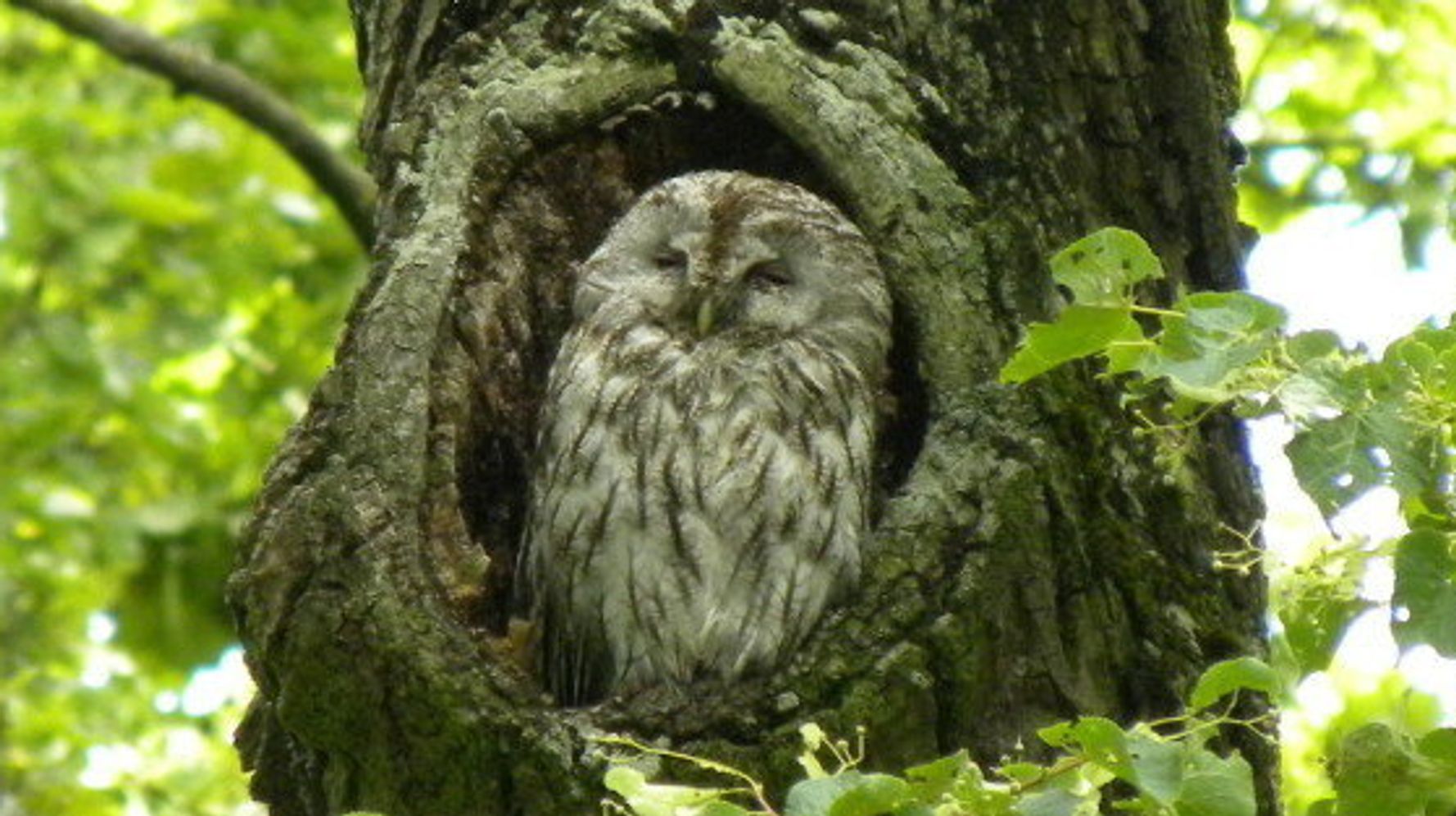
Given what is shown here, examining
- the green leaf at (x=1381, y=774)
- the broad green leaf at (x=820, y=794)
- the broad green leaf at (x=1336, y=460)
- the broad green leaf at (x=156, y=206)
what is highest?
the broad green leaf at (x=156, y=206)

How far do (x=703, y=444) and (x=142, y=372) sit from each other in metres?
4.79

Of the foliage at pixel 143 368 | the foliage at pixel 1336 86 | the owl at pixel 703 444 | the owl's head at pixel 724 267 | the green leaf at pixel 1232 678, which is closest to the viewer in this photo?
the green leaf at pixel 1232 678

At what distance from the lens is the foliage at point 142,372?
7.62 metres

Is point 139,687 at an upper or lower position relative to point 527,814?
upper

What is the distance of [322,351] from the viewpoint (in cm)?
816

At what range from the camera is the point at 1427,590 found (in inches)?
79.4

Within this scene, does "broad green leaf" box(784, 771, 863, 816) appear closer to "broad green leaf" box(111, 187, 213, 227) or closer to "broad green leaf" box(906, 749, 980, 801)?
"broad green leaf" box(906, 749, 980, 801)

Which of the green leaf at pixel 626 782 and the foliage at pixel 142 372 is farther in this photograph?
the foliage at pixel 142 372

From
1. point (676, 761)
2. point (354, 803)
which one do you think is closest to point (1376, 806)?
point (676, 761)

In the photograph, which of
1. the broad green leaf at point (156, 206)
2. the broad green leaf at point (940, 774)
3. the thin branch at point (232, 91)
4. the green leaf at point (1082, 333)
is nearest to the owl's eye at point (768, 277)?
the green leaf at point (1082, 333)

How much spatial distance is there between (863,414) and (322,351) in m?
4.84

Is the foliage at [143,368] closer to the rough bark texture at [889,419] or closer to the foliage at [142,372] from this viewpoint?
the foliage at [142,372]

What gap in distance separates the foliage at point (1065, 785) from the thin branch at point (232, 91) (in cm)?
419

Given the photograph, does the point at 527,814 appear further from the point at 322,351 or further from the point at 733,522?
the point at 322,351
